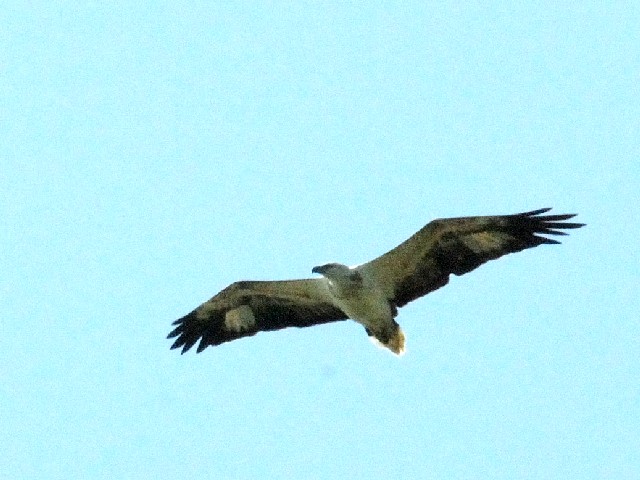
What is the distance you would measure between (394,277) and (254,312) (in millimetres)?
2141

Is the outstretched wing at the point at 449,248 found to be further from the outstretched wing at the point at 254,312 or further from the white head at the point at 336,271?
the outstretched wing at the point at 254,312

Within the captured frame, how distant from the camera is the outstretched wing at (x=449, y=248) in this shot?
21.1 metres

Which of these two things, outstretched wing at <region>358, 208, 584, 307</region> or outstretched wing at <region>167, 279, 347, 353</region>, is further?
outstretched wing at <region>167, 279, 347, 353</region>

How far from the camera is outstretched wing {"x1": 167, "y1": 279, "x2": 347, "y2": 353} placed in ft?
73.3

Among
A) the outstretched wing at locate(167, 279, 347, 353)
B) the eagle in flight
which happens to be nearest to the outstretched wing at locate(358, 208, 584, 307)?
the eagle in flight

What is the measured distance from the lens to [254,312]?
2272 centimetres

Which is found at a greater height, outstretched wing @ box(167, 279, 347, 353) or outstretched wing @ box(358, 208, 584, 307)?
outstretched wing @ box(167, 279, 347, 353)

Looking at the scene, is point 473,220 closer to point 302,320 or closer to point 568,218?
point 568,218

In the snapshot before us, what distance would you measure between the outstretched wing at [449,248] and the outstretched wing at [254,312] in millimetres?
973

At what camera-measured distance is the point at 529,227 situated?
21.1 m

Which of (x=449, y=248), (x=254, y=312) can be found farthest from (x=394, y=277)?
(x=254, y=312)

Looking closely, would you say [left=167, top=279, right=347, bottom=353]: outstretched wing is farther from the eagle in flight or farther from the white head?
the white head

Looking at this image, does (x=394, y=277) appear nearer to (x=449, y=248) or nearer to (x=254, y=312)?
(x=449, y=248)

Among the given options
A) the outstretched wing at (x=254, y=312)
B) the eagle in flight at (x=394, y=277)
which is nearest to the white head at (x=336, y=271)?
the eagle in flight at (x=394, y=277)
